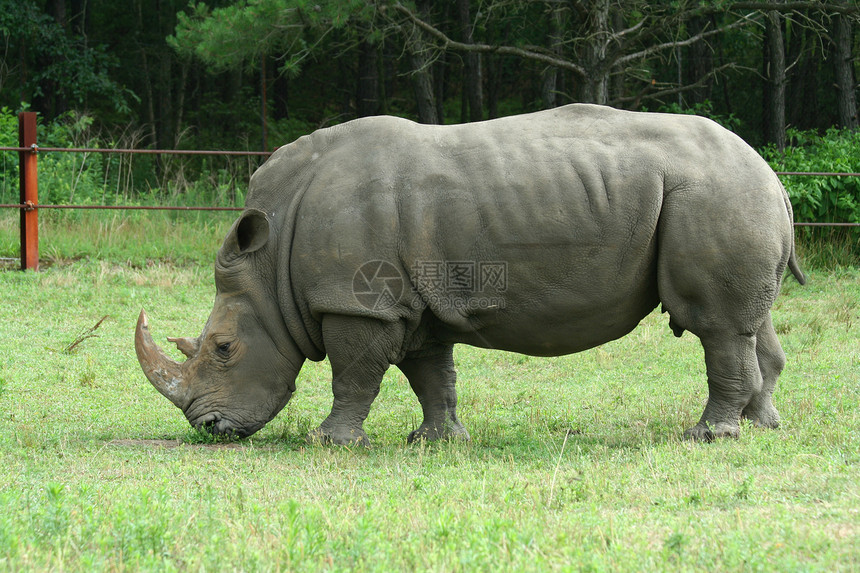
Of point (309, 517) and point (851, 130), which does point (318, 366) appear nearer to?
point (309, 517)

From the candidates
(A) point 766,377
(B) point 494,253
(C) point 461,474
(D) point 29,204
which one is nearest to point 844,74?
(A) point 766,377

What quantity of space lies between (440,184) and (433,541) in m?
2.86

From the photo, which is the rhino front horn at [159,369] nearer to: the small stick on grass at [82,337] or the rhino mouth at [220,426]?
the rhino mouth at [220,426]

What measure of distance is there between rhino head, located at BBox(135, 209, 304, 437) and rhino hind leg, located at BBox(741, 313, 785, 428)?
3072mm

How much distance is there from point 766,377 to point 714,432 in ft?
2.63

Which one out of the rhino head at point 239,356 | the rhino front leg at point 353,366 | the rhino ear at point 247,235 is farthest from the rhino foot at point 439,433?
the rhino ear at point 247,235

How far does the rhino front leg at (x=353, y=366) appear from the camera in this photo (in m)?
6.28

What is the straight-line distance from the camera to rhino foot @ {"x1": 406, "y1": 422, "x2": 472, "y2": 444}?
22.4 ft

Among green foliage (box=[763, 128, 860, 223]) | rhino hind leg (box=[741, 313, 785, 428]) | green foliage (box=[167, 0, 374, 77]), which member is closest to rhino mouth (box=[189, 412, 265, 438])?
rhino hind leg (box=[741, 313, 785, 428])

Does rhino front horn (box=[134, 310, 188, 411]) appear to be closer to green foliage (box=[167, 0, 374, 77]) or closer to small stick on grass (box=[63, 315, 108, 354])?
small stick on grass (box=[63, 315, 108, 354])

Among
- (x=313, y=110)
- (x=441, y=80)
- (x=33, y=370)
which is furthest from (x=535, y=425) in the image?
(x=313, y=110)

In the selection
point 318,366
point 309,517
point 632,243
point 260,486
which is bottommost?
point 318,366

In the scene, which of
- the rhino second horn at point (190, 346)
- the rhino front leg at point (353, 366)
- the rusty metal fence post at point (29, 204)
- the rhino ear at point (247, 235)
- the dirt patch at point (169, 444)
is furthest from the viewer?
the rusty metal fence post at point (29, 204)

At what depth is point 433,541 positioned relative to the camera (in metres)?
3.82
